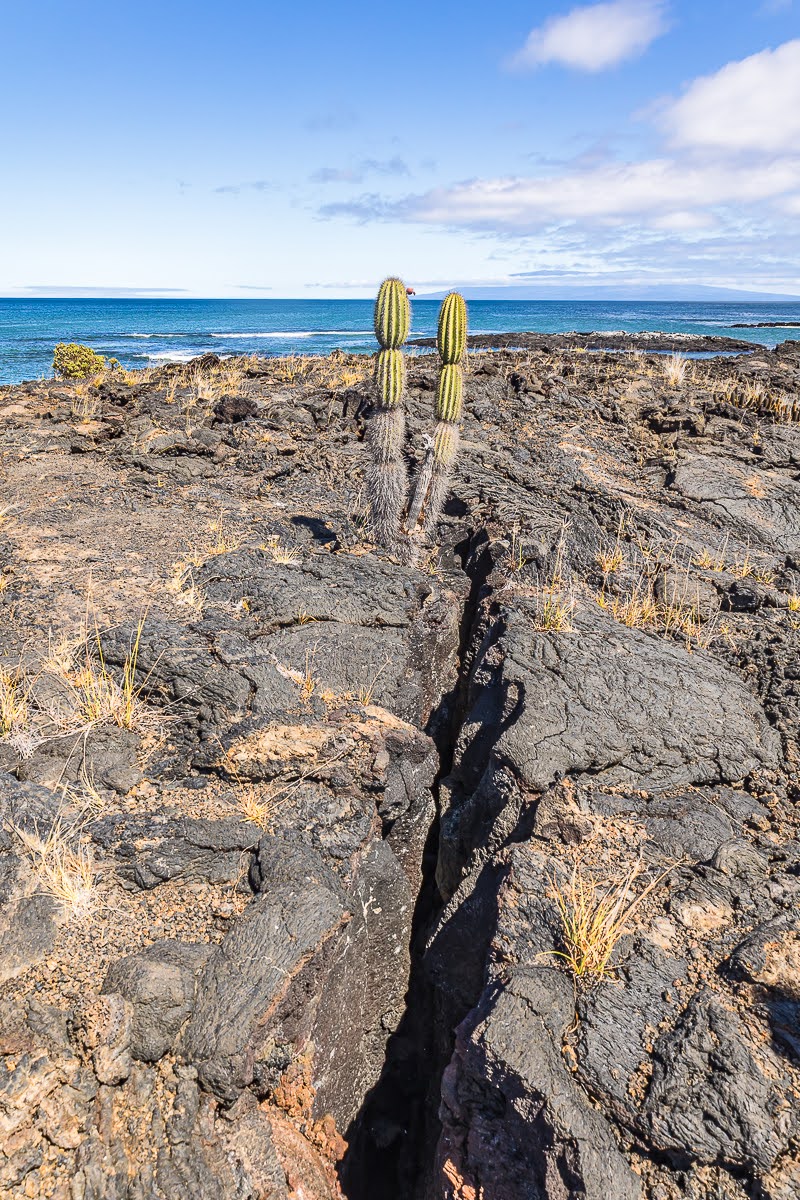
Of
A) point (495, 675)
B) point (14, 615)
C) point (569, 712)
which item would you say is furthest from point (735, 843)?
point (14, 615)

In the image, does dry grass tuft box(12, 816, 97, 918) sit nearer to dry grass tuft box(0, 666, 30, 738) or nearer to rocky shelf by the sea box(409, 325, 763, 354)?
dry grass tuft box(0, 666, 30, 738)

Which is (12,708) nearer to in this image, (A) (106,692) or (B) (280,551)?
(A) (106,692)

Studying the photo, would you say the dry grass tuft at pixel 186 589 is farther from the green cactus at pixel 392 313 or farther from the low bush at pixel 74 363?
the low bush at pixel 74 363

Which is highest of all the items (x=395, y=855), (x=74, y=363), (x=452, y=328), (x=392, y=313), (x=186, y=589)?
(x=392, y=313)

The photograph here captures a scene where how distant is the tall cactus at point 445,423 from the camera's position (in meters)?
7.12

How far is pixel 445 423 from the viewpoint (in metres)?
7.23

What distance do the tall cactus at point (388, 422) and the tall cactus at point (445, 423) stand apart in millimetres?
247

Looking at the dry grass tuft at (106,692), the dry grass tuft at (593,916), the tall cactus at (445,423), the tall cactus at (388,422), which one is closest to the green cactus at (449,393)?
the tall cactus at (445,423)

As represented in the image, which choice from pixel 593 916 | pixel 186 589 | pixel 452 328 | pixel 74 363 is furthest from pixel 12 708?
pixel 74 363

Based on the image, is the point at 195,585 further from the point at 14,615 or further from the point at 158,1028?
the point at 158,1028

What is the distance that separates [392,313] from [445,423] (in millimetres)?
1212

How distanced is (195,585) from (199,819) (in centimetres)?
250

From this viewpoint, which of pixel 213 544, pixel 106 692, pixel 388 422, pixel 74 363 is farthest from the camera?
pixel 74 363

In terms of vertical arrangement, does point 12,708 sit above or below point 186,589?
below
